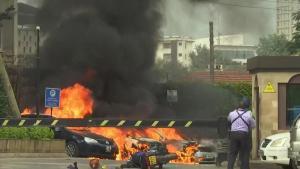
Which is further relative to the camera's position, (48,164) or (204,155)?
(204,155)

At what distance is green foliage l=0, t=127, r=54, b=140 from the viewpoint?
17422 millimetres

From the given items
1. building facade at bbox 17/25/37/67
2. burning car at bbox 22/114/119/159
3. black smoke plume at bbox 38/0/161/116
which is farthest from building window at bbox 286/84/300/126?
building facade at bbox 17/25/37/67

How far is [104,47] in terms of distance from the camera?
37.1 metres

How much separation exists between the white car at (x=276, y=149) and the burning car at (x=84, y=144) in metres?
5.92

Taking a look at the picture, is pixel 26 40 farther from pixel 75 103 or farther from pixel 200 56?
pixel 200 56

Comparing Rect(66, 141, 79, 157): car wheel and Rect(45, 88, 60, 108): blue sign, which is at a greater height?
Rect(45, 88, 60, 108): blue sign

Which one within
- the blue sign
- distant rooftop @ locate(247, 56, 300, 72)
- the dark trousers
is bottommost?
the dark trousers

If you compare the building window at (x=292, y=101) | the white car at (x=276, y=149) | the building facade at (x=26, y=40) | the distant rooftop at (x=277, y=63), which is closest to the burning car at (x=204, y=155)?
the building window at (x=292, y=101)

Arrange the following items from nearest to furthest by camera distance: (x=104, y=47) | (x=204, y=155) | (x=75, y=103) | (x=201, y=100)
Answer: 1. (x=204, y=155)
2. (x=75, y=103)
3. (x=104, y=47)
4. (x=201, y=100)

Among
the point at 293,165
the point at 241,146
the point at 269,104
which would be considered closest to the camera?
the point at 241,146

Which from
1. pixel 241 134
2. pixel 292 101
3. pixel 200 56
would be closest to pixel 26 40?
pixel 292 101

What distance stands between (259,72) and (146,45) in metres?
22.8

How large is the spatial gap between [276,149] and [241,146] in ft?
8.22

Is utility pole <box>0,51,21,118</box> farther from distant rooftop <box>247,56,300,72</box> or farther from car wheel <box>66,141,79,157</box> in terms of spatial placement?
distant rooftop <box>247,56,300,72</box>
